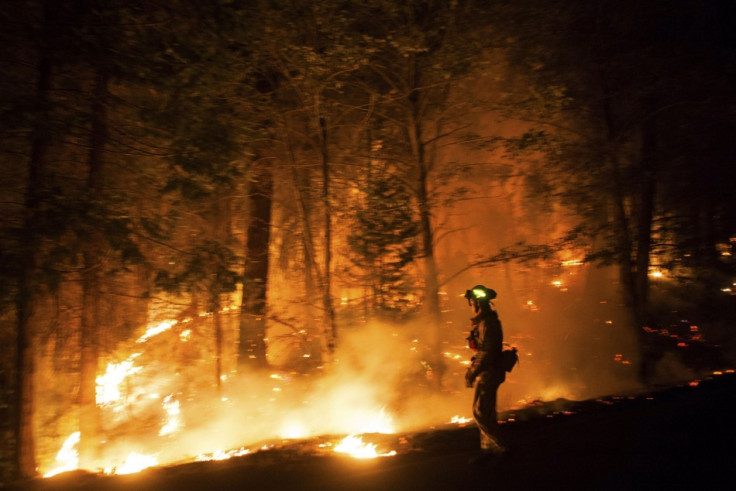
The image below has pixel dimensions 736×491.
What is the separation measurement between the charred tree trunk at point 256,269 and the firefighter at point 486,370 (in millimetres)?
4828

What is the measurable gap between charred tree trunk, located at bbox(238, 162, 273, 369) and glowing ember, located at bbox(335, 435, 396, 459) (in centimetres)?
368

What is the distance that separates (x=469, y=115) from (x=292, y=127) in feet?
12.4

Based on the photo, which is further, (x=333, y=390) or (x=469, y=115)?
(x=469, y=115)

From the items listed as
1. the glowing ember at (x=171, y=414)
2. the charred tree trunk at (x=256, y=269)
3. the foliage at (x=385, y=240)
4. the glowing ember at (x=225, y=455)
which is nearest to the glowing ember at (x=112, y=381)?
the glowing ember at (x=171, y=414)

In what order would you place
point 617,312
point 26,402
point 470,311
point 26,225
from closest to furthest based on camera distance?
point 26,225 < point 26,402 < point 617,312 < point 470,311

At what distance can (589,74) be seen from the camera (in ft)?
35.8

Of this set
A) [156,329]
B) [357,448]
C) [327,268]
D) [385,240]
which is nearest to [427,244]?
[385,240]

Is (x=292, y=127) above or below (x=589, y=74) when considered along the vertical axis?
below

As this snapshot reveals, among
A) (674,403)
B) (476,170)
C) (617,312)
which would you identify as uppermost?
(476,170)

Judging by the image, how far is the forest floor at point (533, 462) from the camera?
511 centimetres

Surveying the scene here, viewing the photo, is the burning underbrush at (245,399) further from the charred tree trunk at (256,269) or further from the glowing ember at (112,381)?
the charred tree trunk at (256,269)

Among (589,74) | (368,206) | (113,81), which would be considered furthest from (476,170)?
(113,81)

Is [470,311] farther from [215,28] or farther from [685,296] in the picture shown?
[215,28]

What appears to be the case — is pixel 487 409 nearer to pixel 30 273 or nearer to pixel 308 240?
pixel 308 240
